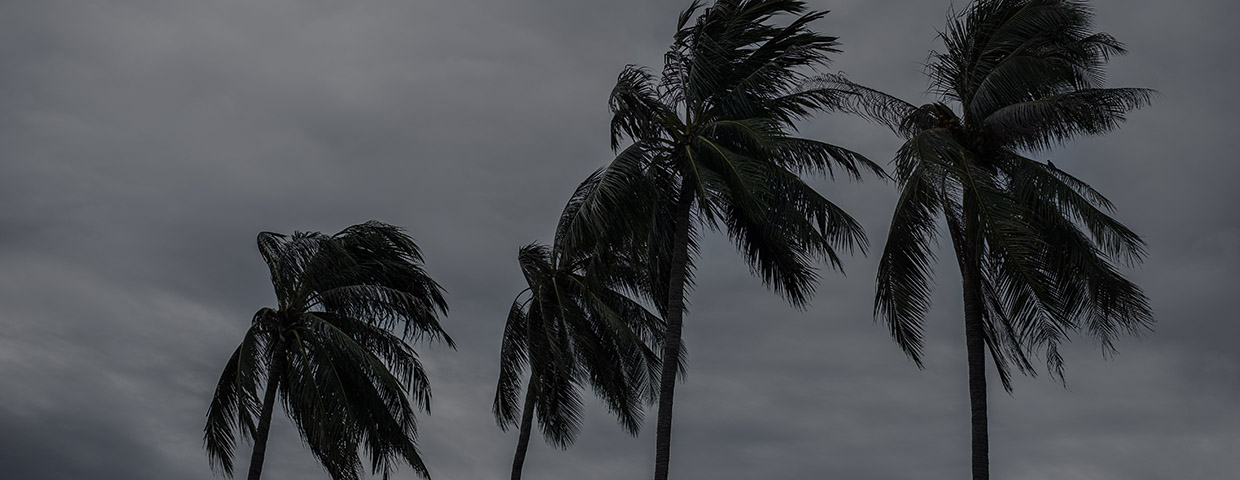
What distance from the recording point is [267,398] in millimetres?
25438

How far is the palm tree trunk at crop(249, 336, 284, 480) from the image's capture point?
24.6 metres

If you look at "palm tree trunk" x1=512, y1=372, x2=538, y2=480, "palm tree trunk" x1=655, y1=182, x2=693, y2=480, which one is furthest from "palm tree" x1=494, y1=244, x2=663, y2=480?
"palm tree trunk" x1=655, y1=182, x2=693, y2=480

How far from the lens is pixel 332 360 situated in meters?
25.0

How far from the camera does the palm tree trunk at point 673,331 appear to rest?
17625 mm

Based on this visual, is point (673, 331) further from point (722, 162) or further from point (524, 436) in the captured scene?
point (524, 436)

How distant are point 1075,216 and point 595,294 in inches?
481

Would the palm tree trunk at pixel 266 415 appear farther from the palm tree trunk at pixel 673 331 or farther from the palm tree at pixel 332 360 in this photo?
the palm tree trunk at pixel 673 331

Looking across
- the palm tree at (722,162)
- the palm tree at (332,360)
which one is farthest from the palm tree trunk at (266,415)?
the palm tree at (722,162)

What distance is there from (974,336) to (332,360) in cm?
1413

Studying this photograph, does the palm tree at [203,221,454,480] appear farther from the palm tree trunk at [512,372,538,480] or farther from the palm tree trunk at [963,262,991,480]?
the palm tree trunk at [963,262,991,480]

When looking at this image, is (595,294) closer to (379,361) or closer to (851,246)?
(379,361)

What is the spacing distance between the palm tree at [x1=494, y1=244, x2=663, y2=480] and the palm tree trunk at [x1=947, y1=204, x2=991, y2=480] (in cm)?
916

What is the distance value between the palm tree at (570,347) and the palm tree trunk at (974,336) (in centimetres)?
916

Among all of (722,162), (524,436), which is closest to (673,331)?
(722,162)
